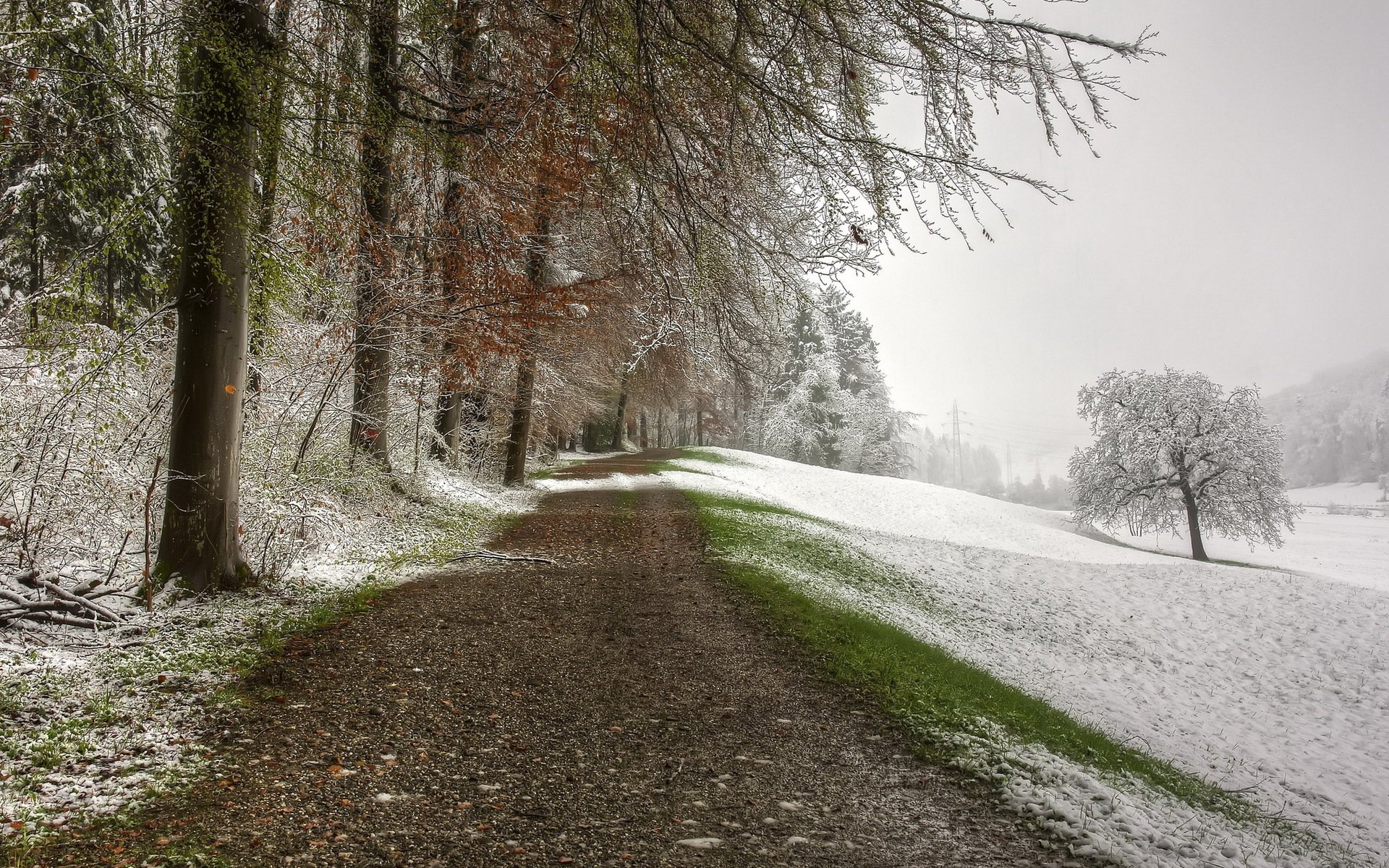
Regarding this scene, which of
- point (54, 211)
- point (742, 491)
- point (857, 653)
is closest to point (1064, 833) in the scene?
point (857, 653)

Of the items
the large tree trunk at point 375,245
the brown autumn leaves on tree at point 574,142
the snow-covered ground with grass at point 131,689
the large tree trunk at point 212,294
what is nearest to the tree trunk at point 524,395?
the large tree trunk at point 375,245

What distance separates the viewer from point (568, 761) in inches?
140

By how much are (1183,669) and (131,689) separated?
1199cm

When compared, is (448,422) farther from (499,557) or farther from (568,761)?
(568,761)

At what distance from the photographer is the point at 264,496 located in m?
6.64

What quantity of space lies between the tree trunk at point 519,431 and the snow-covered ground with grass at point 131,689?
332 inches

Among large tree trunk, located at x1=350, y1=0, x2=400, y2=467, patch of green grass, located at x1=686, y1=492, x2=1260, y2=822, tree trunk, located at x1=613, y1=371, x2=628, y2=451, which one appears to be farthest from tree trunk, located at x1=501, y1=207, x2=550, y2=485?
tree trunk, located at x1=613, y1=371, x2=628, y2=451

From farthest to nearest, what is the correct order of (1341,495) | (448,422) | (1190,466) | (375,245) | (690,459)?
(1341,495) → (690,459) → (1190,466) → (448,422) → (375,245)

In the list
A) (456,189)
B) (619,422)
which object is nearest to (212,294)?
(456,189)

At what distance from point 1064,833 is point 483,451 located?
1448 centimetres

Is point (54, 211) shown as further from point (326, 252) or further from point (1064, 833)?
point (1064, 833)

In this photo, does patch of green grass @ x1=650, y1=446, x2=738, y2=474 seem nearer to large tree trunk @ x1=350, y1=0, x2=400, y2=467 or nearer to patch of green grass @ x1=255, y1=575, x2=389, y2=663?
large tree trunk @ x1=350, y1=0, x2=400, y2=467

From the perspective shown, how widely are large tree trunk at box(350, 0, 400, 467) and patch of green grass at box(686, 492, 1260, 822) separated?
5.21 metres

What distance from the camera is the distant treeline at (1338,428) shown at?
42.9 metres
